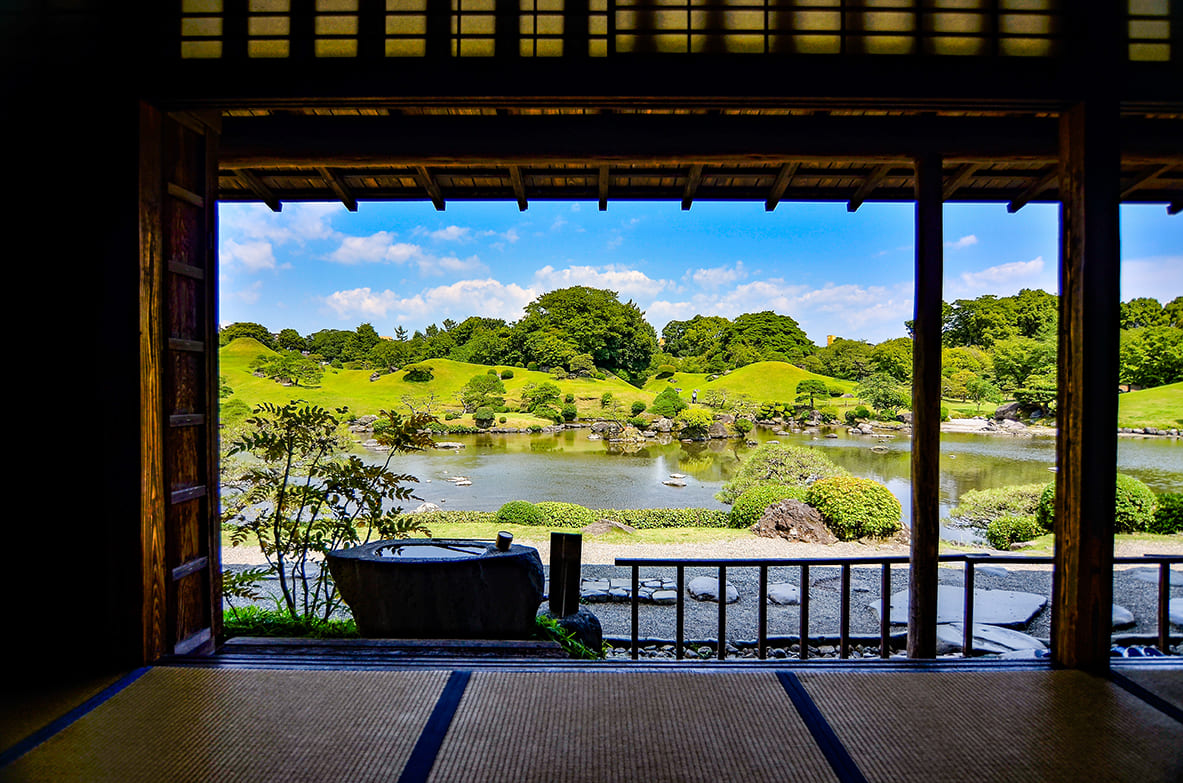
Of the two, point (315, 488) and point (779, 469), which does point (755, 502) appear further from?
point (315, 488)

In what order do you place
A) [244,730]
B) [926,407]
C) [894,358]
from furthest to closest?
[894,358] < [926,407] < [244,730]

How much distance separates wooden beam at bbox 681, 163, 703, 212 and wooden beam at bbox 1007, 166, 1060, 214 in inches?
72.1

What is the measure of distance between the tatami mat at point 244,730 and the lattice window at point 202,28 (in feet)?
7.27

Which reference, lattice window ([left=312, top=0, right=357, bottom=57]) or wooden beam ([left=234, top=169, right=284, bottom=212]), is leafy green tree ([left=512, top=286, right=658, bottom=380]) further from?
lattice window ([left=312, top=0, right=357, bottom=57])

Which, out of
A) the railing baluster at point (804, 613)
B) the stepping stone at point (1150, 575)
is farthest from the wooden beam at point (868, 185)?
the stepping stone at point (1150, 575)

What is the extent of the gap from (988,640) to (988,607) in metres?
1.08

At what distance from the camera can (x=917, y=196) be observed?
2.68 metres

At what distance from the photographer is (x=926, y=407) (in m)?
2.69

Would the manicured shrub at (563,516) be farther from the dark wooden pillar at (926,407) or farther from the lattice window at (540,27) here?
the lattice window at (540,27)

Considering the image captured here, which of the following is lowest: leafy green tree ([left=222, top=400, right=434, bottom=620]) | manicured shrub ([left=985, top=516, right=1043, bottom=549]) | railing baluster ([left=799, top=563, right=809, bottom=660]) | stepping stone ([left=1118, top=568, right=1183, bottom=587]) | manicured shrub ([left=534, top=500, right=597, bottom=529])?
manicured shrub ([left=534, top=500, right=597, bottom=529])

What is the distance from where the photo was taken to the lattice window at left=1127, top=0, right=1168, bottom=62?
2.25 metres

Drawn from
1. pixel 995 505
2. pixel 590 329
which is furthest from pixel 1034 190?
pixel 590 329

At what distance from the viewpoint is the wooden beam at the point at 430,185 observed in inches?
120

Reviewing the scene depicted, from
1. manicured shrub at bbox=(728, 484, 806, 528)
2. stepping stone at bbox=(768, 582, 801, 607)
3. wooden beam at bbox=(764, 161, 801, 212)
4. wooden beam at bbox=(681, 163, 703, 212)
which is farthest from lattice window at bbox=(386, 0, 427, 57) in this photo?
manicured shrub at bbox=(728, 484, 806, 528)
